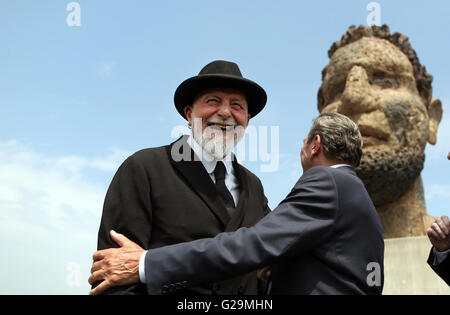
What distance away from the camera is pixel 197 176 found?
244cm

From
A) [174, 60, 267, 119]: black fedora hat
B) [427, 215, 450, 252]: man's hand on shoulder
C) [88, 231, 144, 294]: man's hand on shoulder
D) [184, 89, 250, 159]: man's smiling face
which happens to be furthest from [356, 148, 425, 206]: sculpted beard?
[88, 231, 144, 294]: man's hand on shoulder

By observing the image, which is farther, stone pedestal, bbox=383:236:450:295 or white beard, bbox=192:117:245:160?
stone pedestal, bbox=383:236:450:295

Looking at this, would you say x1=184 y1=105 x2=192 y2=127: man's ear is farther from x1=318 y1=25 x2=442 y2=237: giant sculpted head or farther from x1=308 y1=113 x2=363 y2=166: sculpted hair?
x1=318 y1=25 x2=442 y2=237: giant sculpted head

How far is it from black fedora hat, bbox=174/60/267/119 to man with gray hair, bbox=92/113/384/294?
0.65m

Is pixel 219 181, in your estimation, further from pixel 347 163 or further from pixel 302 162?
pixel 347 163

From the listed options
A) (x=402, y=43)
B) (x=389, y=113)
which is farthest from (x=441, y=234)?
(x=402, y=43)

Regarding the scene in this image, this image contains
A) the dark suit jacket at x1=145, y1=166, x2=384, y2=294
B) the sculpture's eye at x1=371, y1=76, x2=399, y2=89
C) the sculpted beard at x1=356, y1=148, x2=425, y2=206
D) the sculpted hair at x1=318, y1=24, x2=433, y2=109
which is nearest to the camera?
the dark suit jacket at x1=145, y1=166, x2=384, y2=294

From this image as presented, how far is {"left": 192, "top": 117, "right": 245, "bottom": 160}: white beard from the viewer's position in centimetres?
252

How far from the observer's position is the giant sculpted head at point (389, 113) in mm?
6344

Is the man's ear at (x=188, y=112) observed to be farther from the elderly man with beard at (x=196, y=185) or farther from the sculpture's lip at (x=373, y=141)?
the sculpture's lip at (x=373, y=141)

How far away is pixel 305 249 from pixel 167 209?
685mm

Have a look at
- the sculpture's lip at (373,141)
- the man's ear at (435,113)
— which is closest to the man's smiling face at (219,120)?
the sculpture's lip at (373,141)

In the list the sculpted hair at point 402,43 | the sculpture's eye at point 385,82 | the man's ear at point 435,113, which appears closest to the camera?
the sculpture's eye at point 385,82

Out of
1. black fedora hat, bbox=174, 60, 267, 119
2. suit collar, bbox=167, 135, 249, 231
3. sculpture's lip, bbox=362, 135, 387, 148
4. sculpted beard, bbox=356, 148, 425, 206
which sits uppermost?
sculpture's lip, bbox=362, 135, 387, 148
